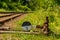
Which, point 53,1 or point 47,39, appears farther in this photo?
point 53,1

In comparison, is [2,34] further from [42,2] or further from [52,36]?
[42,2]

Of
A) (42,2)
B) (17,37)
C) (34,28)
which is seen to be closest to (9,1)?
(42,2)

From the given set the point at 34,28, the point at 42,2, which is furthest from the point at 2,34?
the point at 42,2

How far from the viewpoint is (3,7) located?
13.2 m

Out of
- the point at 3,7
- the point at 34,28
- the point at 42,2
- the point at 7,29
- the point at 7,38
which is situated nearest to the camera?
the point at 7,38

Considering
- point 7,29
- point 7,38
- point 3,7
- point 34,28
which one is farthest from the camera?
point 3,7

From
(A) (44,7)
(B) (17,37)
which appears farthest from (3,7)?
(B) (17,37)

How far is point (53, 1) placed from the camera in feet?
44.0

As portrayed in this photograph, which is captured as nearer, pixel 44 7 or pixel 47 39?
pixel 47 39

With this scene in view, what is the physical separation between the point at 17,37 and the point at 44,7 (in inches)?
290

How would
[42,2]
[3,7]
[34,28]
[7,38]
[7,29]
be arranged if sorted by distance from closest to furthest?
[7,38]
[7,29]
[34,28]
[3,7]
[42,2]

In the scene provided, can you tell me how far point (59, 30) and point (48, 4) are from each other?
5661mm

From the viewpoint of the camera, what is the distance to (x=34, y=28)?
7551mm

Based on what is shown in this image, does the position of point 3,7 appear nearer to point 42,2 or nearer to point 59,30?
point 42,2
